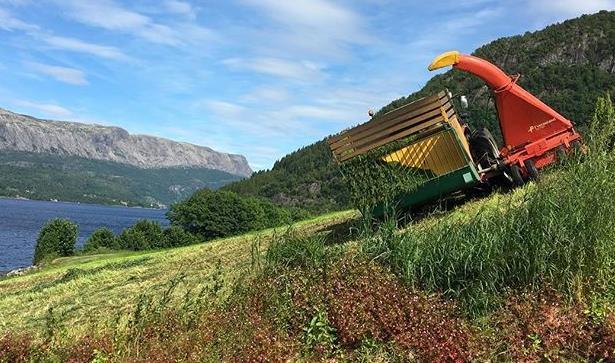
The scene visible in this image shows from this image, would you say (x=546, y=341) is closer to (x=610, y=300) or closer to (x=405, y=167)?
(x=610, y=300)

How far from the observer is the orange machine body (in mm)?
10555


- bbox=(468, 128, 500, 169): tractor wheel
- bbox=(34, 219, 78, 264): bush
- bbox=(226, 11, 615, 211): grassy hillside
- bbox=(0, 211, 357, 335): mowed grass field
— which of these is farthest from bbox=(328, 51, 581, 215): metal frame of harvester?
bbox=(226, 11, 615, 211): grassy hillside

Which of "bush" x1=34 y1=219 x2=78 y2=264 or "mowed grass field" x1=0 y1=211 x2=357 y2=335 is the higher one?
"bush" x1=34 y1=219 x2=78 y2=264

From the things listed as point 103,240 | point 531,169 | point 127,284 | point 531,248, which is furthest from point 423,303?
point 103,240

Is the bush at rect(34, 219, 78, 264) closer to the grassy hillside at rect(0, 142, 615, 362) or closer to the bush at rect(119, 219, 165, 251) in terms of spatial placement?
the bush at rect(119, 219, 165, 251)

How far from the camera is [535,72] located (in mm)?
99062

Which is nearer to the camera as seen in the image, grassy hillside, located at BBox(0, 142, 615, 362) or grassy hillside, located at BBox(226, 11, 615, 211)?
grassy hillside, located at BBox(0, 142, 615, 362)

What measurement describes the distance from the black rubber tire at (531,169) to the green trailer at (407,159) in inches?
51.1

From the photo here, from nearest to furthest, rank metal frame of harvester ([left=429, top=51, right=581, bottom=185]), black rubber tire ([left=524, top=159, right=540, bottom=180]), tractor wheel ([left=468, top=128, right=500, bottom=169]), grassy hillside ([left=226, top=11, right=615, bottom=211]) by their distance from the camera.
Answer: black rubber tire ([left=524, top=159, right=540, bottom=180]) → metal frame of harvester ([left=429, top=51, right=581, bottom=185]) → tractor wheel ([left=468, top=128, right=500, bottom=169]) → grassy hillside ([left=226, top=11, right=615, bottom=211])

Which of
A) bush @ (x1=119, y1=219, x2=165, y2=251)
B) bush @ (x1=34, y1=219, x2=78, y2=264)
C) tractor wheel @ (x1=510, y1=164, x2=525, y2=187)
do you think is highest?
bush @ (x1=34, y1=219, x2=78, y2=264)

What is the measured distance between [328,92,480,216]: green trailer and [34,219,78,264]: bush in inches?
1724

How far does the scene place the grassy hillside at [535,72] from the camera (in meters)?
91.1

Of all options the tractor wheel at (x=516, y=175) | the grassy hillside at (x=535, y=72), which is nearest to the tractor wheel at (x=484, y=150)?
the tractor wheel at (x=516, y=175)

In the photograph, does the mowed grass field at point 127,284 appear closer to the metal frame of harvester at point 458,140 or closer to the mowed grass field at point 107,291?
the mowed grass field at point 107,291
